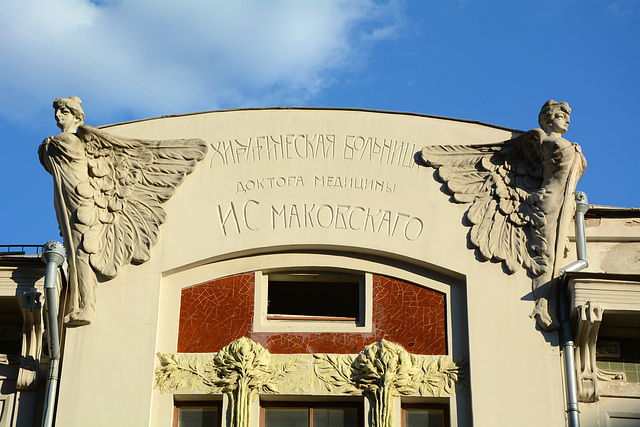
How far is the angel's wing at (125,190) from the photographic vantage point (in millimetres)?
15156

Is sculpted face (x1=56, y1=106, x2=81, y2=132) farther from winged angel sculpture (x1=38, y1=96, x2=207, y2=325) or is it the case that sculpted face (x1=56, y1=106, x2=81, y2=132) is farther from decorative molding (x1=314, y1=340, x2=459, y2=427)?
decorative molding (x1=314, y1=340, x2=459, y2=427)

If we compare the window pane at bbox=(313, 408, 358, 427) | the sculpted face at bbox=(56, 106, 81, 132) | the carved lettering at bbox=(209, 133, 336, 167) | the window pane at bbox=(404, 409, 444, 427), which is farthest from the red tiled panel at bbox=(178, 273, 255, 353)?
the sculpted face at bbox=(56, 106, 81, 132)

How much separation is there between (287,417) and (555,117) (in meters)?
5.66

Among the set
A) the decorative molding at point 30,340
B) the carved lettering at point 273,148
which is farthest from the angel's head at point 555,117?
the decorative molding at point 30,340

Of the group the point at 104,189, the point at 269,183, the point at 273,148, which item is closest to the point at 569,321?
the point at 269,183

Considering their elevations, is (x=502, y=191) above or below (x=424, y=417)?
above

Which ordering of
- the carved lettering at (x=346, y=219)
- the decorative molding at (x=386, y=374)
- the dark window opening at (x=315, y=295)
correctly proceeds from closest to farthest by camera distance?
the decorative molding at (x=386, y=374) → the carved lettering at (x=346, y=219) → the dark window opening at (x=315, y=295)

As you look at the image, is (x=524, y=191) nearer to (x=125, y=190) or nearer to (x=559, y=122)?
(x=559, y=122)

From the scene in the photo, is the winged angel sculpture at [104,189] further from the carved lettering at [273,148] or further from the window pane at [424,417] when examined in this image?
the window pane at [424,417]

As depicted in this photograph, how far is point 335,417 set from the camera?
14.5m

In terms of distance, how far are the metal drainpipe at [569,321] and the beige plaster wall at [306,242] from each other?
165 millimetres

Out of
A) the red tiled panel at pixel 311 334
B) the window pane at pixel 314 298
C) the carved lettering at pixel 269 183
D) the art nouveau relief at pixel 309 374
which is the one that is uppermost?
the carved lettering at pixel 269 183

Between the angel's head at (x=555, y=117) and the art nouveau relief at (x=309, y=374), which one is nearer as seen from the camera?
the art nouveau relief at (x=309, y=374)

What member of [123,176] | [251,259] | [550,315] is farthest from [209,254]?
[550,315]
